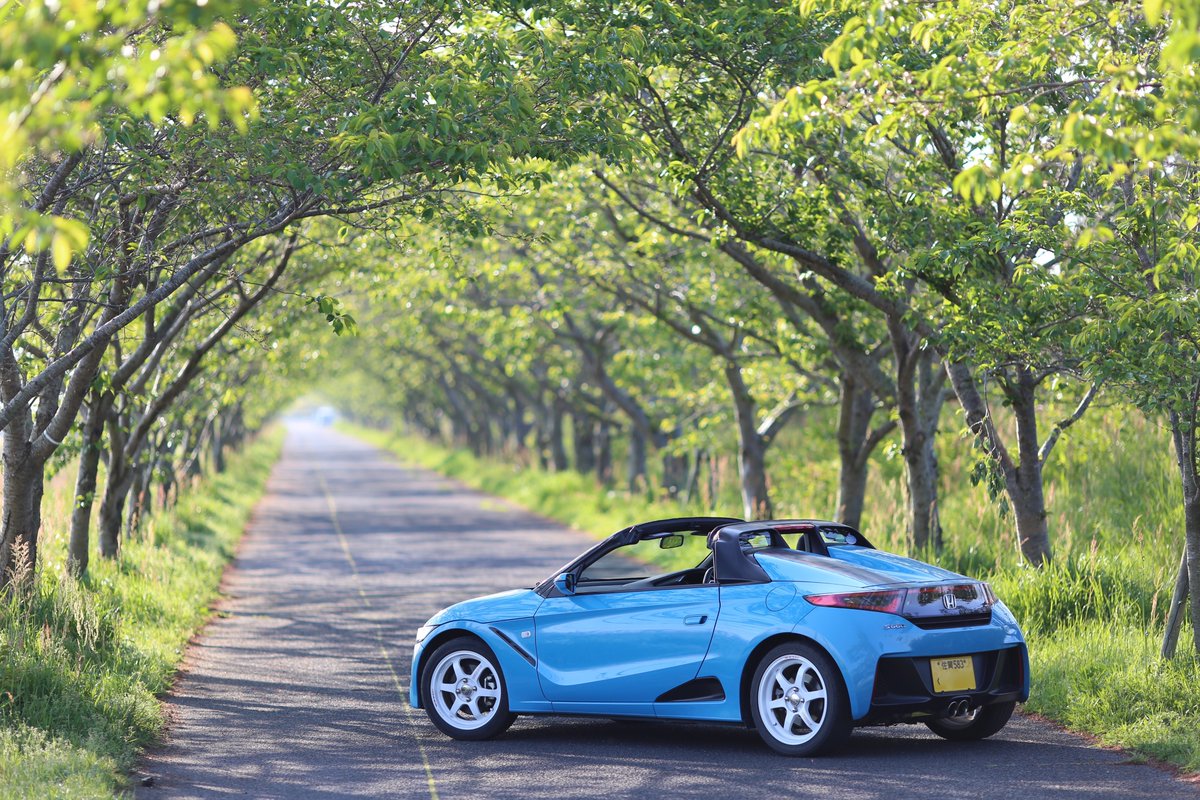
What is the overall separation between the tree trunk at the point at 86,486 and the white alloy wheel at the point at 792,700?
877 cm

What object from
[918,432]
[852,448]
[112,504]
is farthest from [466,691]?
[852,448]

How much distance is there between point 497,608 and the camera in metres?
9.34

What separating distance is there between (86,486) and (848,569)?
1003 cm

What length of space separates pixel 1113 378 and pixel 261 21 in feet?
20.5

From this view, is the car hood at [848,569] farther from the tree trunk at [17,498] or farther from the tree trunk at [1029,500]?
the tree trunk at [17,498]

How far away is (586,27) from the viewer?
11336 millimetres

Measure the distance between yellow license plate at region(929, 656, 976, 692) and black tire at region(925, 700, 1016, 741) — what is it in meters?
0.63

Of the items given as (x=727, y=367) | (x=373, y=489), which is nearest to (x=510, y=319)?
(x=727, y=367)

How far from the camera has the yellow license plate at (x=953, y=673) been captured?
8.01 metres

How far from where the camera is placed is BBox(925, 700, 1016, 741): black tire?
878 centimetres

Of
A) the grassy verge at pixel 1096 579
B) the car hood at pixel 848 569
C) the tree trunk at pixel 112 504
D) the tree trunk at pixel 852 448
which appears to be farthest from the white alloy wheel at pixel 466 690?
the tree trunk at pixel 852 448

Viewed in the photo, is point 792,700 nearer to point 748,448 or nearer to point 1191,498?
point 1191,498

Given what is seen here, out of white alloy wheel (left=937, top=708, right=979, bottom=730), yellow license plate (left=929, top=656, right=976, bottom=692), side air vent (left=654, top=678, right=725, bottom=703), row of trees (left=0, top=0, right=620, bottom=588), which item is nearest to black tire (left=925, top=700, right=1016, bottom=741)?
white alloy wheel (left=937, top=708, right=979, bottom=730)

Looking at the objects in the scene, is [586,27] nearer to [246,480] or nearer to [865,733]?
[865,733]
